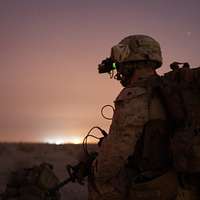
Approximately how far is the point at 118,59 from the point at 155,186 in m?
1.49

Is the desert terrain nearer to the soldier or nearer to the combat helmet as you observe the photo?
the combat helmet

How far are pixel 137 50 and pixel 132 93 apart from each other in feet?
2.29

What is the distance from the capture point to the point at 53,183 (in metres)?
13.1

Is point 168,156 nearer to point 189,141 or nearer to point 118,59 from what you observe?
point 189,141

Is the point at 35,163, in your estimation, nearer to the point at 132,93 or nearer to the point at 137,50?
the point at 137,50

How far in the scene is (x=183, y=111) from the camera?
4.35m

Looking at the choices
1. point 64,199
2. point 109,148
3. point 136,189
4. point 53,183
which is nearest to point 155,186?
point 136,189

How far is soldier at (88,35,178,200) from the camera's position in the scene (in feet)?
14.5

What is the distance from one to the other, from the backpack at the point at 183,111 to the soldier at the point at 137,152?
0.14 m

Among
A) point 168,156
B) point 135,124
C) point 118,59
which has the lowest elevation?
point 168,156

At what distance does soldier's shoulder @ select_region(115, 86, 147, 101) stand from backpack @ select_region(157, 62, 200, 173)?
0.16 metres

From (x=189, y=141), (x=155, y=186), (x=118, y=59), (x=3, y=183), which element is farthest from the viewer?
(x=3, y=183)

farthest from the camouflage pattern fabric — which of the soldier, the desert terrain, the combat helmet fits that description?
the desert terrain

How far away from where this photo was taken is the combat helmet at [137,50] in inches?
203
